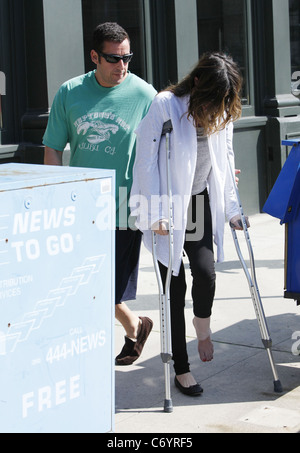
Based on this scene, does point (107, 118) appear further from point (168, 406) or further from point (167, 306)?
point (168, 406)

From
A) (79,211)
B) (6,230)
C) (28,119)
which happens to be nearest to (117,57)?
(79,211)

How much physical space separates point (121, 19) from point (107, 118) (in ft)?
15.5

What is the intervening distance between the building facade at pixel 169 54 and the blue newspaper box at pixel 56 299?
308cm

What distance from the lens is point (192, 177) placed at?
4547 millimetres

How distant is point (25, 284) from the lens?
10.0ft

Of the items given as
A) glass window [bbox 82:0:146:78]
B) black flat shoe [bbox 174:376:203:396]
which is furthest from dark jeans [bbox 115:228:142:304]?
glass window [bbox 82:0:146:78]

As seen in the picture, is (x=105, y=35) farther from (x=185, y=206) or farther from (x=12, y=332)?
(x=12, y=332)

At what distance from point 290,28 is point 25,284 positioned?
9521mm

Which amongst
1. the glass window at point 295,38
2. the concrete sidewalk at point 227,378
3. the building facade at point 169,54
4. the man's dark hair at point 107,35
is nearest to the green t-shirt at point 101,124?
the man's dark hair at point 107,35

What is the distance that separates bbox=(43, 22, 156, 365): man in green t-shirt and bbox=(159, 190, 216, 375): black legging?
47cm

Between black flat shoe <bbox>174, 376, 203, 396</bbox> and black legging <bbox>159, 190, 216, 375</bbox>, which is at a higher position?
black legging <bbox>159, 190, 216, 375</bbox>

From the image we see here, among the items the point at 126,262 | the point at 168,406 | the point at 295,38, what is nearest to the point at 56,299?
the point at 168,406

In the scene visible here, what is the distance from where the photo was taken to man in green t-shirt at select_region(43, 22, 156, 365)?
191 inches

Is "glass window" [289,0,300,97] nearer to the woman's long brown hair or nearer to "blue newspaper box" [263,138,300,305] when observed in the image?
"blue newspaper box" [263,138,300,305]
